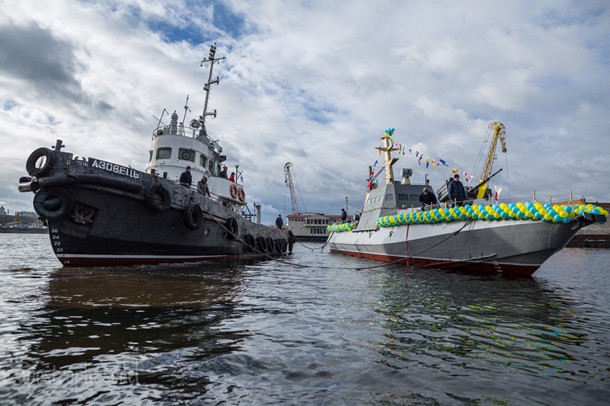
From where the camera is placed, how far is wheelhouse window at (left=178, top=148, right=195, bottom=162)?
57.1 ft

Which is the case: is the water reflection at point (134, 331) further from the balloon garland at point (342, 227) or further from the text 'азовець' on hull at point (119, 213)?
the balloon garland at point (342, 227)

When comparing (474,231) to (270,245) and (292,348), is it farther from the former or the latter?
(270,245)

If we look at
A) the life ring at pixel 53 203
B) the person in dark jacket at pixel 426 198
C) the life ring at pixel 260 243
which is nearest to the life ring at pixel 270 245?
the life ring at pixel 260 243

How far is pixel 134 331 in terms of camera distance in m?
4.22

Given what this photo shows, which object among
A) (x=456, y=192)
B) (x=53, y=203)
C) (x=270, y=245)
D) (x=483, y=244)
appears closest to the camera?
(x=53, y=203)

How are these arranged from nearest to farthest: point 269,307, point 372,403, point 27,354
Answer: point 372,403, point 27,354, point 269,307

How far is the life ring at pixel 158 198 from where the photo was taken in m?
11.4

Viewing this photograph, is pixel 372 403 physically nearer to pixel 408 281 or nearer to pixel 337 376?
pixel 337 376

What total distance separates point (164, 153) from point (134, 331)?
14.7 m

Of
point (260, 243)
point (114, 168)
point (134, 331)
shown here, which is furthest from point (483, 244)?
point (114, 168)

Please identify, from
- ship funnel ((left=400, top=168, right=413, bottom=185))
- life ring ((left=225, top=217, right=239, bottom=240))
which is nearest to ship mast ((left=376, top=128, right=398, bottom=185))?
ship funnel ((left=400, top=168, right=413, bottom=185))

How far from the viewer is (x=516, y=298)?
24.3 feet

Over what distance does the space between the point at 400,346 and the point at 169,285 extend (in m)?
5.63

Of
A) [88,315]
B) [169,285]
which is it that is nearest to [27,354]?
[88,315]
